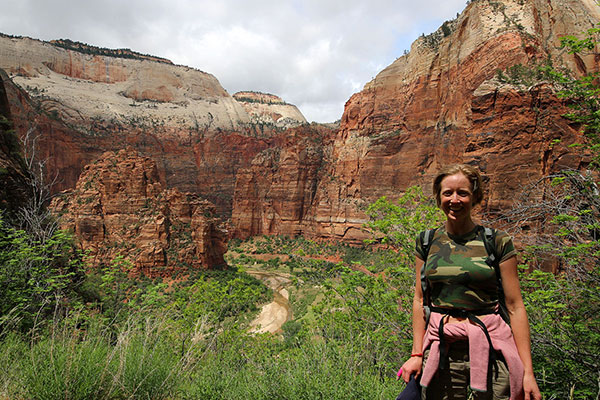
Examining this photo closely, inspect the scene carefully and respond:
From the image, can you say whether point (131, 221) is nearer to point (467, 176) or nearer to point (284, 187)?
point (467, 176)

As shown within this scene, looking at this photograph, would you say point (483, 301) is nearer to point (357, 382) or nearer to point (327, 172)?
point (357, 382)

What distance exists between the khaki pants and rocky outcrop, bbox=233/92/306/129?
111541 millimetres

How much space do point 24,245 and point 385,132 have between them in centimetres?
3890

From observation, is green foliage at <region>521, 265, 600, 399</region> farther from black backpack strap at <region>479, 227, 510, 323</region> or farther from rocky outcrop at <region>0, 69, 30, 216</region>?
rocky outcrop at <region>0, 69, 30, 216</region>

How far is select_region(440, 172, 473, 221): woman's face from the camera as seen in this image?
200 cm

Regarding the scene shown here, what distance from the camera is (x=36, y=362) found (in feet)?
10.0

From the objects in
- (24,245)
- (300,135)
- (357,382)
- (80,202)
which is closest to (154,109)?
(300,135)

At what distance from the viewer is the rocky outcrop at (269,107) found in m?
119

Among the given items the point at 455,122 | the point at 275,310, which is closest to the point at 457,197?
the point at 275,310

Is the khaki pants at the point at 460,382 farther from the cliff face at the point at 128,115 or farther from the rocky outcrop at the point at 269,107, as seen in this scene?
the rocky outcrop at the point at 269,107

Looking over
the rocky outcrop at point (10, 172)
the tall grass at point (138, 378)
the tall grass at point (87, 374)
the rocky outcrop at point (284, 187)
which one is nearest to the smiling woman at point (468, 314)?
the tall grass at point (138, 378)

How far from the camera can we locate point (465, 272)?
187 centimetres

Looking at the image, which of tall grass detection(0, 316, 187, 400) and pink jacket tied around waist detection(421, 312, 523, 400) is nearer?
pink jacket tied around waist detection(421, 312, 523, 400)

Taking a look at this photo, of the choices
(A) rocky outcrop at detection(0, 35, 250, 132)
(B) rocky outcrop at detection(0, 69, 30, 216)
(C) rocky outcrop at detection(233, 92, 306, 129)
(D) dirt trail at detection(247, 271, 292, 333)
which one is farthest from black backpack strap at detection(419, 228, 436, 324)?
(C) rocky outcrop at detection(233, 92, 306, 129)
